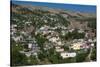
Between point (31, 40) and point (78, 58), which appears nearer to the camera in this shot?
point (31, 40)

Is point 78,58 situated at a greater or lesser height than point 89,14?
lesser

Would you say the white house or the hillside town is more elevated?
the hillside town

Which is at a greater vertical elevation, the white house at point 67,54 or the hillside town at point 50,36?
the hillside town at point 50,36

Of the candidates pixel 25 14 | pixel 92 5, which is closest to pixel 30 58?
pixel 25 14

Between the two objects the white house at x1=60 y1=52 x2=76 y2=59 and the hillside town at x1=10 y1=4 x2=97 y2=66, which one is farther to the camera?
the white house at x1=60 y1=52 x2=76 y2=59

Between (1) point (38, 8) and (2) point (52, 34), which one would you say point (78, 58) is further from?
(1) point (38, 8)

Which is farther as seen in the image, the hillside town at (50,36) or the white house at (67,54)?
the white house at (67,54)

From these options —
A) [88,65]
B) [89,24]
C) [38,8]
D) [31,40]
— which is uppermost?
[38,8]

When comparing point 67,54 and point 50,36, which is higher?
point 50,36
